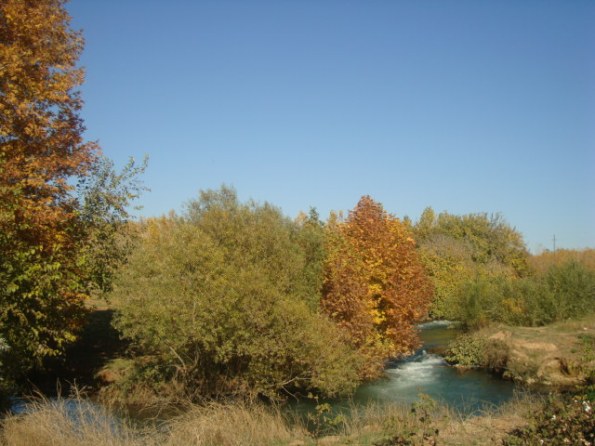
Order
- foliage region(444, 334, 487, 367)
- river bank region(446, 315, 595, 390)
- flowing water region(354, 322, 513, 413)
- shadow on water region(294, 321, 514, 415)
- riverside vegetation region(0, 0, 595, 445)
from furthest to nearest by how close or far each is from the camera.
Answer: foliage region(444, 334, 487, 367), river bank region(446, 315, 595, 390), flowing water region(354, 322, 513, 413), shadow on water region(294, 321, 514, 415), riverside vegetation region(0, 0, 595, 445)

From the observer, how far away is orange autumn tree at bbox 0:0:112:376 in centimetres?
1394

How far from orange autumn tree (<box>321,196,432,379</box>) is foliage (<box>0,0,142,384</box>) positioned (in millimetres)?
11640

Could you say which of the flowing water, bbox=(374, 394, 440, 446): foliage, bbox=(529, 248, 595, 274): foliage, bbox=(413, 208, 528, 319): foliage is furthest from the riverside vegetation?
bbox=(529, 248, 595, 274): foliage

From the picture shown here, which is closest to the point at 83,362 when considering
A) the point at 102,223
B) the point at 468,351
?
the point at 102,223

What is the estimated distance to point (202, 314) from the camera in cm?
1817

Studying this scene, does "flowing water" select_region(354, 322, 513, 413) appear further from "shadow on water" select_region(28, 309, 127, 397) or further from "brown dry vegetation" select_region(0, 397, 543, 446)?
"shadow on water" select_region(28, 309, 127, 397)

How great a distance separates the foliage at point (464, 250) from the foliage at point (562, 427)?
3988 cm

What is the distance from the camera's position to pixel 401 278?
29594 millimetres

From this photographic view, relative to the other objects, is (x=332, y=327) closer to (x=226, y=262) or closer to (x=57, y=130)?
(x=226, y=262)

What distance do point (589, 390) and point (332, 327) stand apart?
12420mm

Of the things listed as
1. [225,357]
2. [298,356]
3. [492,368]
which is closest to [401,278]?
[492,368]

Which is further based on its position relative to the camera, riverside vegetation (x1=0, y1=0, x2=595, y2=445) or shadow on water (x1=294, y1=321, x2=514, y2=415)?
shadow on water (x1=294, y1=321, x2=514, y2=415)

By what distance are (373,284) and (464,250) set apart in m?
39.7

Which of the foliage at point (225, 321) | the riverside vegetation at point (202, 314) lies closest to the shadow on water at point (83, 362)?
the riverside vegetation at point (202, 314)
